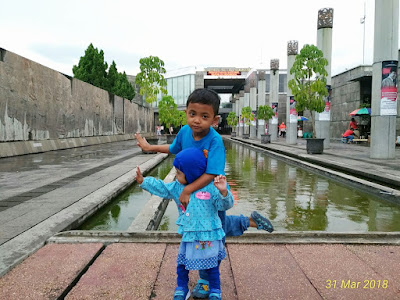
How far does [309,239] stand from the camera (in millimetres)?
3445

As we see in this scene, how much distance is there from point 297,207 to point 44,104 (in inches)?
547

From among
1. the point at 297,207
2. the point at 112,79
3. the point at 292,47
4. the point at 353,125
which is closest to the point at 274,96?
the point at 292,47

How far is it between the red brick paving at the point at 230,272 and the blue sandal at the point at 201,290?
0.49ft

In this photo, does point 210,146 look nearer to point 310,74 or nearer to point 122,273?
point 122,273

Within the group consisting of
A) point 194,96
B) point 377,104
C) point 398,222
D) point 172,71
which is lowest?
point 398,222

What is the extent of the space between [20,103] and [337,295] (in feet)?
47.1

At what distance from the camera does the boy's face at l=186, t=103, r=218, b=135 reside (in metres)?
2.25

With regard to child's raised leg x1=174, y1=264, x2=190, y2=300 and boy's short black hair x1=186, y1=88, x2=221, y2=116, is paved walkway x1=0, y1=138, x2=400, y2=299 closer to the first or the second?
child's raised leg x1=174, y1=264, x2=190, y2=300

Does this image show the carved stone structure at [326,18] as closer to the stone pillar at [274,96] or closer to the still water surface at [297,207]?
the stone pillar at [274,96]

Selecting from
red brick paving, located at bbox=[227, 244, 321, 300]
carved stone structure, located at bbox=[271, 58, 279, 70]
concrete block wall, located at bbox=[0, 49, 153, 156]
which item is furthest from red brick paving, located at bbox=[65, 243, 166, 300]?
carved stone structure, located at bbox=[271, 58, 279, 70]

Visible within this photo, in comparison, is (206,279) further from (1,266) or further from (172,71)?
(172,71)

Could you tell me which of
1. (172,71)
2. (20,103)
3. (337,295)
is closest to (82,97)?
(20,103)

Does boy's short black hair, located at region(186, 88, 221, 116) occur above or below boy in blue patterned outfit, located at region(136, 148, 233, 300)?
above
